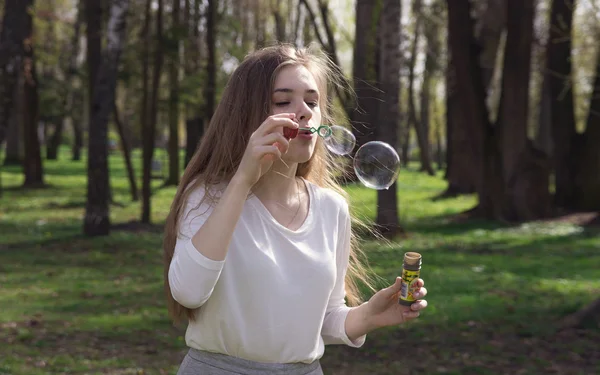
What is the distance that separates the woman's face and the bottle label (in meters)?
0.50

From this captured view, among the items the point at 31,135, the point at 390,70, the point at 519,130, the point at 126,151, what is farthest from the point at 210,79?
the point at 390,70

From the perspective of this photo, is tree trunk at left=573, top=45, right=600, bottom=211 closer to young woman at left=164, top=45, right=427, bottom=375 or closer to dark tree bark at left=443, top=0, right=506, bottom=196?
dark tree bark at left=443, top=0, right=506, bottom=196

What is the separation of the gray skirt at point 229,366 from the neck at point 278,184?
1.73 ft

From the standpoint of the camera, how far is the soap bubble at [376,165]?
11.7 feet

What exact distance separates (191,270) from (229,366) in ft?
1.21

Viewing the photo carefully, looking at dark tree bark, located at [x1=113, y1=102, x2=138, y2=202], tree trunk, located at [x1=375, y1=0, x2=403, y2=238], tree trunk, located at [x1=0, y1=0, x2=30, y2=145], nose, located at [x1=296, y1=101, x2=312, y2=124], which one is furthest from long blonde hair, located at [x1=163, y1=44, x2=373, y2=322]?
dark tree bark, located at [x1=113, y1=102, x2=138, y2=202]

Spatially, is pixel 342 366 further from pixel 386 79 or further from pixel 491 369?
pixel 386 79

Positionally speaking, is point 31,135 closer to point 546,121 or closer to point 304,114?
point 546,121

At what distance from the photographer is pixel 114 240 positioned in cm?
1271

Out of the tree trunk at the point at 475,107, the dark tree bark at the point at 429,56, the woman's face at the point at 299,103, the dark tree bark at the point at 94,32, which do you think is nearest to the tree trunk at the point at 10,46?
the dark tree bark at the point at 94,32

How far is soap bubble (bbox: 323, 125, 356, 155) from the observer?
3064 mm

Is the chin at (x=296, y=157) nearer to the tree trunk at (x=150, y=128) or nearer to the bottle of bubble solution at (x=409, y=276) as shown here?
the bottle of bubble solution at (x=409, y=276)

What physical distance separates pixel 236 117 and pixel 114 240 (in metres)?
10.6

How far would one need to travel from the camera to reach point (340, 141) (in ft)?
10.5
